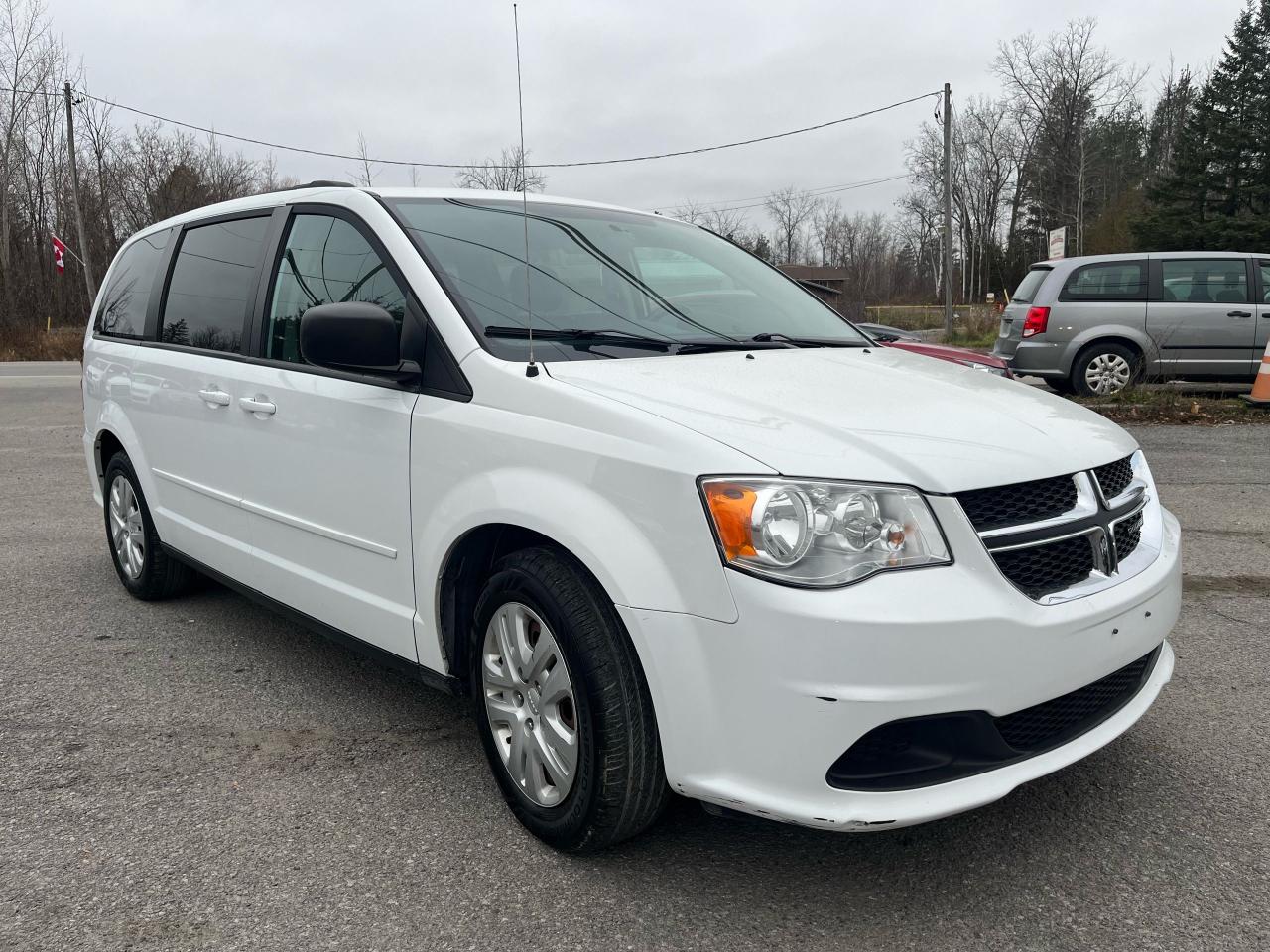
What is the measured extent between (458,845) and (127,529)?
9.83ft

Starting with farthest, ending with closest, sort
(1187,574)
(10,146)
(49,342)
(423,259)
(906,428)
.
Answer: (10,146) < (49,342) < (1187,574) < (423,259) < (906,428)

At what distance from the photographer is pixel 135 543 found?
4.71 metres

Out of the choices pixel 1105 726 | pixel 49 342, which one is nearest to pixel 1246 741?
pixel 1105 726

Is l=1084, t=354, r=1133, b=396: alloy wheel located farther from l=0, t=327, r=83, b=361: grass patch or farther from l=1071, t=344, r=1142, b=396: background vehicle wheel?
l=0, t=327, r=83, b=361: grass patch

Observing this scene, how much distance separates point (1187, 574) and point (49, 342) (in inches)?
1248

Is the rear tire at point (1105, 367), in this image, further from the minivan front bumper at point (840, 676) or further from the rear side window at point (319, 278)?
the minivan front bumper at point (840, 676)

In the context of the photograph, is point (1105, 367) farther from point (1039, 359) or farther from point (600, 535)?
point (600, 535)

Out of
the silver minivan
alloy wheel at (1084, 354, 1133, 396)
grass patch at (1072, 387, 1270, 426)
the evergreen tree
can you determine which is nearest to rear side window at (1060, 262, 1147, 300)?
the silver minivan

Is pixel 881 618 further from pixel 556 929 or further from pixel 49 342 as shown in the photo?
pixel 49 342

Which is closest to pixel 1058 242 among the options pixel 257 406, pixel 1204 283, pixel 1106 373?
pixel 1204 283

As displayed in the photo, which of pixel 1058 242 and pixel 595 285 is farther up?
pixel 1058 242

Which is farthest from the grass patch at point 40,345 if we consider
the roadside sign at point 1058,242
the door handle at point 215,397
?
the door handle at point 215,397

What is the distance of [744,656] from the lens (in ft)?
6.74

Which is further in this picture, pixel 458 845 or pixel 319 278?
pixel 319 278
